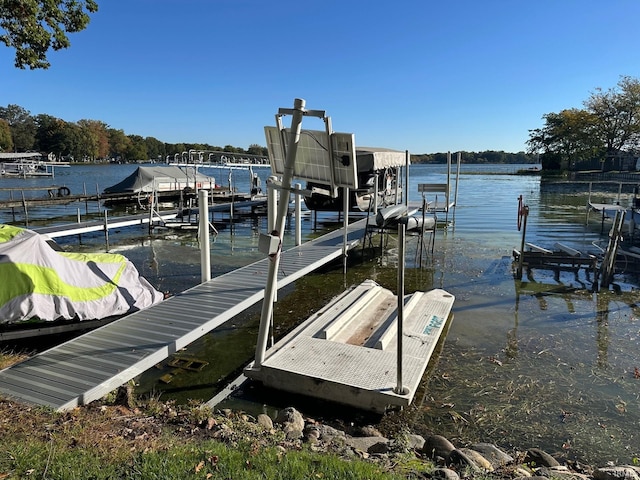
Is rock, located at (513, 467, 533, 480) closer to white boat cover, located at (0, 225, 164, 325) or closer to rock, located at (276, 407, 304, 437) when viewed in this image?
rock, located at (276, 407, 304, 437)

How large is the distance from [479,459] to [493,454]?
0.36m

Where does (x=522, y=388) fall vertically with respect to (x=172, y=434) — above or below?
below

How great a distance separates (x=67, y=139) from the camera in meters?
112

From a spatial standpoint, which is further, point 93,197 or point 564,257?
Result: point 93,197

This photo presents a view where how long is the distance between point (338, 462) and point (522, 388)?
346 centimetres

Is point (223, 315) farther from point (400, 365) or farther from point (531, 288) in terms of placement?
point (531, 288)

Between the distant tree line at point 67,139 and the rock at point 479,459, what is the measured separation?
319 feet

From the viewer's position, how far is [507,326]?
8.02 meters

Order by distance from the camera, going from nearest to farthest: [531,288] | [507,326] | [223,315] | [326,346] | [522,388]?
[522,388] < [326,346] < [223,315] < [507,326] < [531,288]

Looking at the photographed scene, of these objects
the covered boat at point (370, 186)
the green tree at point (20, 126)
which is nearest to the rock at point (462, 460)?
the covered boat at point (370, 186)

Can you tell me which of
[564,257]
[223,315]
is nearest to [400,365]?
[223,315]

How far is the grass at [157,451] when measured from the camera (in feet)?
9.80

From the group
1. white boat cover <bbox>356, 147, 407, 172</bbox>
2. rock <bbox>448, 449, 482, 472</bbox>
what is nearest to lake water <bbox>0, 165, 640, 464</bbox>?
Answer: rock <bbox>448, 449, 482, 472</bbox>

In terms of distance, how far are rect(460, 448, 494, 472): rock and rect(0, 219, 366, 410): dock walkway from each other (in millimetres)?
3634
